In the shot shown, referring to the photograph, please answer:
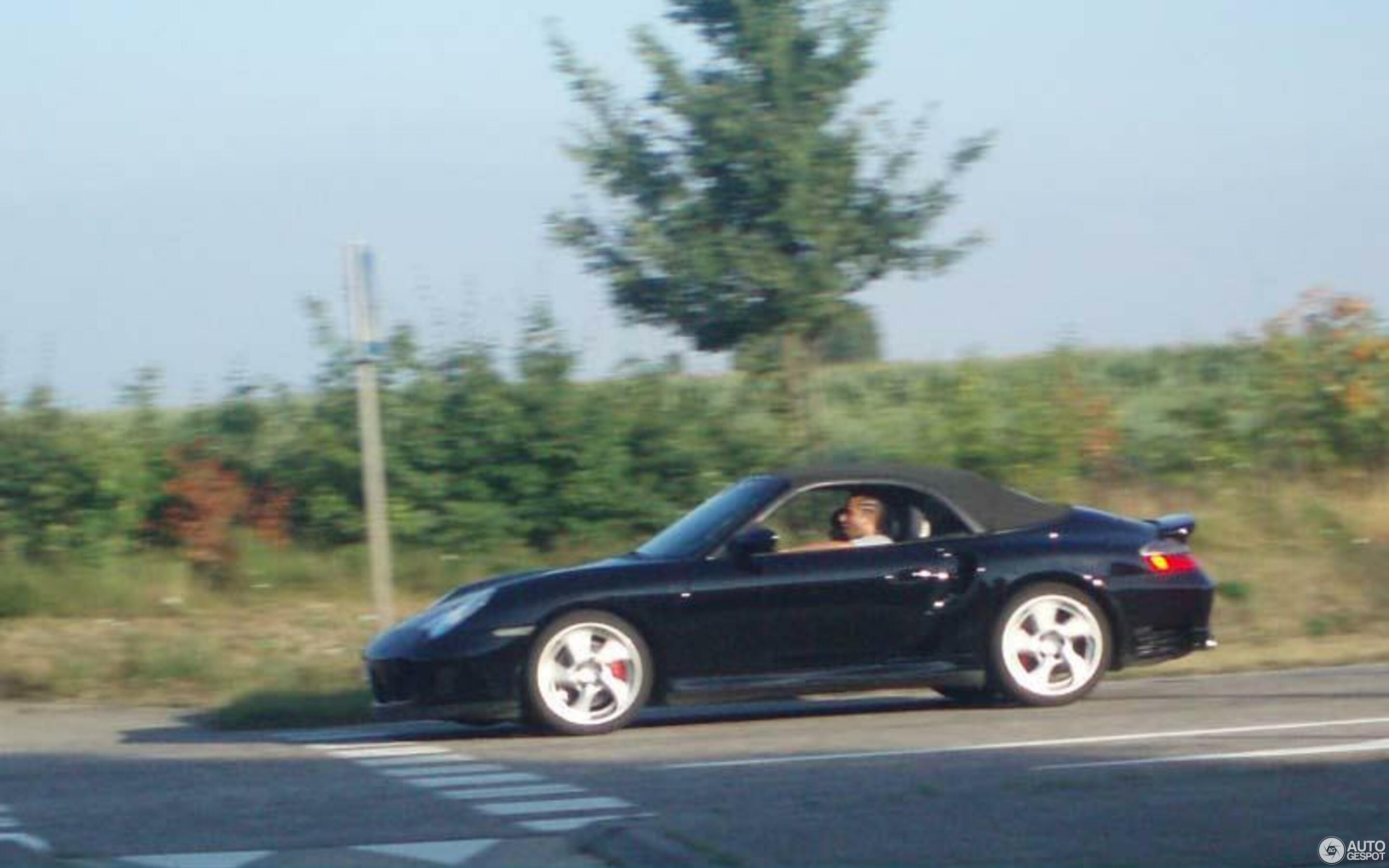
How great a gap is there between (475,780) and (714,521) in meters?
2.64

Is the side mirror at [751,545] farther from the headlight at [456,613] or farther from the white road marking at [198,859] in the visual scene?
the white road marking at [198,859]

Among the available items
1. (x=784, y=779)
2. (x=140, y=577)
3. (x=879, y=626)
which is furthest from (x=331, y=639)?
(x=784, y=779)

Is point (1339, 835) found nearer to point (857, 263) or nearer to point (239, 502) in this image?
point (857, 263)

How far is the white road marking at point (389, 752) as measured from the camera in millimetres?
10352

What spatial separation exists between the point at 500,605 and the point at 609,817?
294cm

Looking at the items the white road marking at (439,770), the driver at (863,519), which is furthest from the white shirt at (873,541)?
the white road marking at (439,770)

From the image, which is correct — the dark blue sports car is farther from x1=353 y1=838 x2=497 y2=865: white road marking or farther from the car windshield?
x1=353 y1=838 x2=497 y2=865: white road marking

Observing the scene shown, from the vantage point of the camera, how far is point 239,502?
18.7 metres

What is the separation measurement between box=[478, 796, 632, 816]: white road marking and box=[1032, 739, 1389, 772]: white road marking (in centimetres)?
188

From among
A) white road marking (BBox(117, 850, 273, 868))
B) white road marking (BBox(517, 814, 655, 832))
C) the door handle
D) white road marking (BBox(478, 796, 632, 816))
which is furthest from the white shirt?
white road marking (BBox(117, 850, 273, 868))

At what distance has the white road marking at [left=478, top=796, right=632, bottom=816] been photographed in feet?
27.1

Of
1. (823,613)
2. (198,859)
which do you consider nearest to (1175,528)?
(823,613)

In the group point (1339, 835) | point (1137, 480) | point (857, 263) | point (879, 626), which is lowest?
point (1339, 835)

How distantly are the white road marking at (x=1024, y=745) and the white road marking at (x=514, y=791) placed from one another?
624 mm
